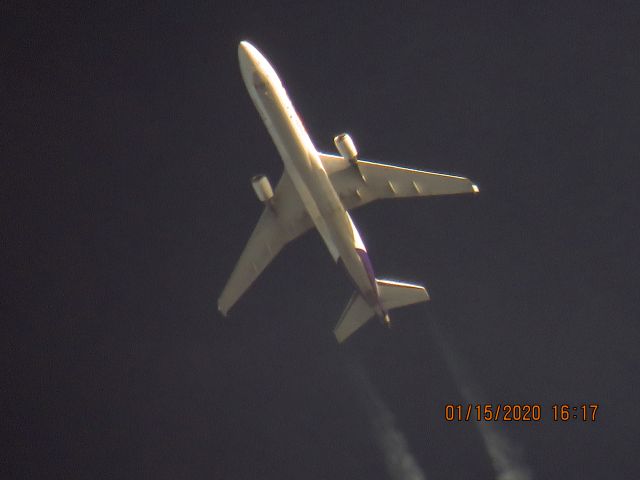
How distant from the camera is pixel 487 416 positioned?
75250mm

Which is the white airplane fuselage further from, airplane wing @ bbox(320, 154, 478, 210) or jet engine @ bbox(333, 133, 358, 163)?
airplane wing @ bbox(320, 154, 478, 210)

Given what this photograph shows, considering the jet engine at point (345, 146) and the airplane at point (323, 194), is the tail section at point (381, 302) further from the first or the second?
the jet engine at point (345, 146)

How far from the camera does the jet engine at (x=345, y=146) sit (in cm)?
6325

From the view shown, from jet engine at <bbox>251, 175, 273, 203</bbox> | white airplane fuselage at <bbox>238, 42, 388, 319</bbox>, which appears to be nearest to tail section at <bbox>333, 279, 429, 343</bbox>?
white airplane fuselage at <bbox>238, 42, 388, 319</bbox>

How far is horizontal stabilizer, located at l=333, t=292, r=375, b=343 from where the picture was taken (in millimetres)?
67312

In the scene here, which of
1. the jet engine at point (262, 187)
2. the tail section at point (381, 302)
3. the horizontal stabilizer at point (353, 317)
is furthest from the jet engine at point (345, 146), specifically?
the horizontal stabilizer at point (353, 317)

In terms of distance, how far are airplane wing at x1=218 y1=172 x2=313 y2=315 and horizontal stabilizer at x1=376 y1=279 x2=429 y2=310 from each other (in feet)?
20.8

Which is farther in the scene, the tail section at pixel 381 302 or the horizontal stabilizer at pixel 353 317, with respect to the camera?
the horizontal stabilizer at pixel 353 317

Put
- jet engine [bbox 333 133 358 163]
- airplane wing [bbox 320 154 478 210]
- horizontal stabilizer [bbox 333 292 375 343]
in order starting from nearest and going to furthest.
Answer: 1. jet engine [bbox 333 133 358 163]
2. airplane wing [bbox 320 154 478 210]
3. horizontal stabilizer [bbox 333 292 375 343]

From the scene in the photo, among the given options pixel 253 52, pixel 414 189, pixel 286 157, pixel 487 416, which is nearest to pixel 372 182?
pixel 414 189

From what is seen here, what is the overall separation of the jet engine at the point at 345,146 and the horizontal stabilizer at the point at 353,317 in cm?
927

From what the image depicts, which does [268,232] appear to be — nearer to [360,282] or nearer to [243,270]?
[243,270]

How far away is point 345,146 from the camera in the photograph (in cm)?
6350

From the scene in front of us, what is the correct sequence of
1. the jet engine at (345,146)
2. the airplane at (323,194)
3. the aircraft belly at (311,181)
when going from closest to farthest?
the aircraft belly at (311,181) → the airplane at (323,194) → the jet engine at (345,146)
